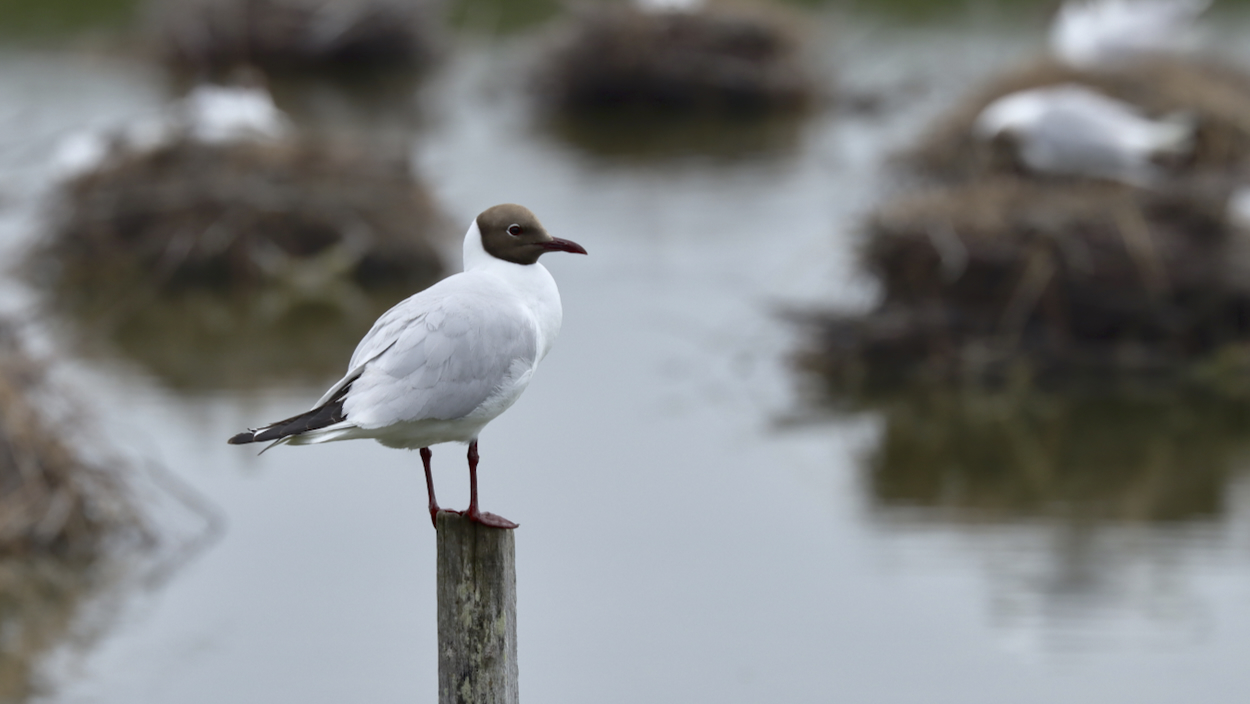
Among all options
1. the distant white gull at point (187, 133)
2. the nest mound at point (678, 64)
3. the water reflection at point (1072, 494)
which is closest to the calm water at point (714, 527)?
the water reflection at point (1072, 494)

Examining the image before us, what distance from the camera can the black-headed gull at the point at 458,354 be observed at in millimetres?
2627

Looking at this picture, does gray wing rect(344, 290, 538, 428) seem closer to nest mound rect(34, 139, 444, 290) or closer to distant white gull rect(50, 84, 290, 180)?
nest mound rect(34, 139, 444, 290)

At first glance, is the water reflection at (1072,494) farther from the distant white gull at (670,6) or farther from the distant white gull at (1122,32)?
the distant white gull at (670,6)

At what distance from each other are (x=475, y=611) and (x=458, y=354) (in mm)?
462

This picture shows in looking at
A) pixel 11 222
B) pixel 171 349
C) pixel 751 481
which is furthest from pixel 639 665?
pixel 11 222

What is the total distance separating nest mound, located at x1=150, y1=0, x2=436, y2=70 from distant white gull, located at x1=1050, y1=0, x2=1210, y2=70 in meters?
8.65

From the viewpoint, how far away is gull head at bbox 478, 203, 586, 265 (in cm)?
284

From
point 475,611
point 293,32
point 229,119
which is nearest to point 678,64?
point 293,32

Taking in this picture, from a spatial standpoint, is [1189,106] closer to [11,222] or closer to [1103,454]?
[1103,454]

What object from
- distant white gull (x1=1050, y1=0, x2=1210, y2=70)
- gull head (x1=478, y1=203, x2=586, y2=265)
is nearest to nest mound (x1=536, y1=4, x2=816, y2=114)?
distant white gull (x1=1050, y1=0, x2=1210, y2=70)

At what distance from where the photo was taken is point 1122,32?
34.9ft

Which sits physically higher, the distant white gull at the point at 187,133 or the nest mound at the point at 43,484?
the distant white gull at the point at 187,133

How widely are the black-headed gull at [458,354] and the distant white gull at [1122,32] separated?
Result: 790cm

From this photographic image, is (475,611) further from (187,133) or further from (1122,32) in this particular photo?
(1122,32)
